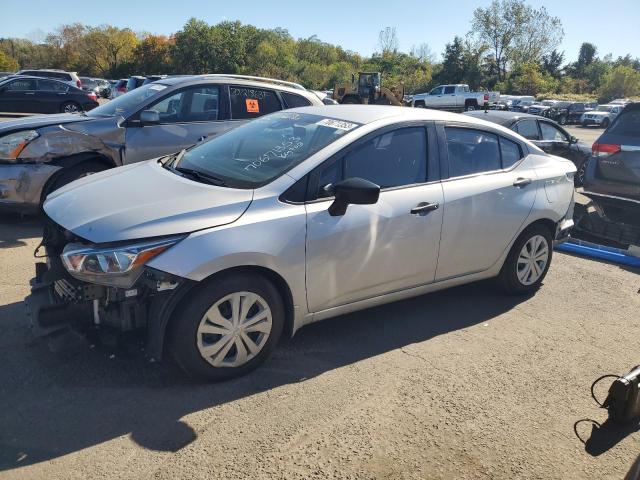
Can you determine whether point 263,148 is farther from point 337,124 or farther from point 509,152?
point 509,152

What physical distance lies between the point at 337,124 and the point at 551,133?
762cm

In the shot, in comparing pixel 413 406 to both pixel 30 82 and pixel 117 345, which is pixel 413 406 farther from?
pixel 30 82

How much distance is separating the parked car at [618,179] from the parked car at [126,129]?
148 inches

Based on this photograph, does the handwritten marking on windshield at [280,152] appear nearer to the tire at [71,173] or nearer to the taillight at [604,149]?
the tire at [71,173]

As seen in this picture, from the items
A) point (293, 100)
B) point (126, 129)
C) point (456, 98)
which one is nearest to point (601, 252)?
point (293, 100)

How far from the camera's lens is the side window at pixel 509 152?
15.6 feet

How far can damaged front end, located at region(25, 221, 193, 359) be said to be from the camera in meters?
3.04

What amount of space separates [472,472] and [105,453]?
5.96 feet

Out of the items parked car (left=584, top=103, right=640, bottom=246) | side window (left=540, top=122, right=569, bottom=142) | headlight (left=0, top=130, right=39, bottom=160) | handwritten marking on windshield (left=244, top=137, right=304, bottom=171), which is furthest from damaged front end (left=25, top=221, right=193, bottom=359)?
side window (left=540, top=122, right=569, bottom=142)

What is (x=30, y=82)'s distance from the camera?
20516 millimetres

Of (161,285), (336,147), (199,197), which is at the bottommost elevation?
(161,285)

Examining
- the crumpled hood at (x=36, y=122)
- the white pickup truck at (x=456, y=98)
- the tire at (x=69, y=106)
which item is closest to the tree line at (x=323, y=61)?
the white pickup truck at (x=456, y=98)

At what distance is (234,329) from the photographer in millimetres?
3281

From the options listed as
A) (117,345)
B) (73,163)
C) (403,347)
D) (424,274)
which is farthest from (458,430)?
(73,163)
